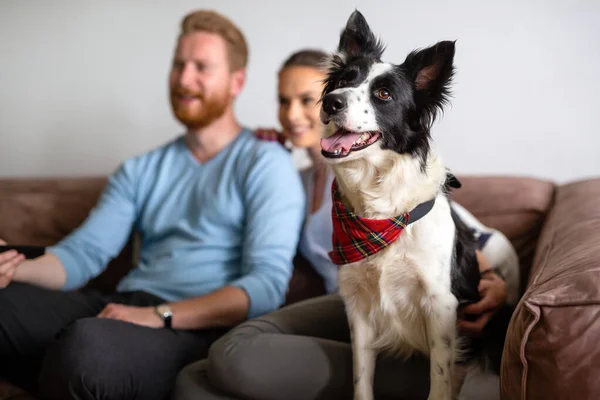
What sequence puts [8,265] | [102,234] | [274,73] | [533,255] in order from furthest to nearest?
1. [274,73]
2. [102,234]
3. [533,255]
4. [8,265]

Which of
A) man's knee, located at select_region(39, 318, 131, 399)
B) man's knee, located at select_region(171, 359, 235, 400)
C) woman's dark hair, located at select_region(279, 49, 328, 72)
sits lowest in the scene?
man's knee, located at select_region(171, 359, 235, 400)

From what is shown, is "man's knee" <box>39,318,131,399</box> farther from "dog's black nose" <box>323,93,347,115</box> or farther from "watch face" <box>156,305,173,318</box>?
"dog's black nose" <box>323,93,347,115</box>

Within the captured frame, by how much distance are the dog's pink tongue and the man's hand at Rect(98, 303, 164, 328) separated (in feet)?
2.43

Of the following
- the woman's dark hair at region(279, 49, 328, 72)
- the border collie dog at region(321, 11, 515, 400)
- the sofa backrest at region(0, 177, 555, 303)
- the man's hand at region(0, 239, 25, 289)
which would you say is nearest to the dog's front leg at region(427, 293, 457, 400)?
the border collie dog at region(321, 11, 515, 400)

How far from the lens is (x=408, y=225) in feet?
4.43

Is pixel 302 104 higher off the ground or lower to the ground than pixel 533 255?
higher

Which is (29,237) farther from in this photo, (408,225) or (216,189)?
(408,225)

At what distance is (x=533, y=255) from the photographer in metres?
1.99

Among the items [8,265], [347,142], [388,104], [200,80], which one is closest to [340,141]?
Answer: [347,142]

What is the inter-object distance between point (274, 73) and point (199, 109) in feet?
2.14

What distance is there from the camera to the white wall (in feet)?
7.68

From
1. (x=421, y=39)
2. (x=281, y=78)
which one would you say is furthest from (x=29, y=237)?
(x=421, y=39)

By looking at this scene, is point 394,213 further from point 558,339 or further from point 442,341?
point 558,339

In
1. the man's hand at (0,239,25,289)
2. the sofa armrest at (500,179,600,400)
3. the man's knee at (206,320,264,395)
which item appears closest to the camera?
the sofa armrest at (500,179,600,400)
